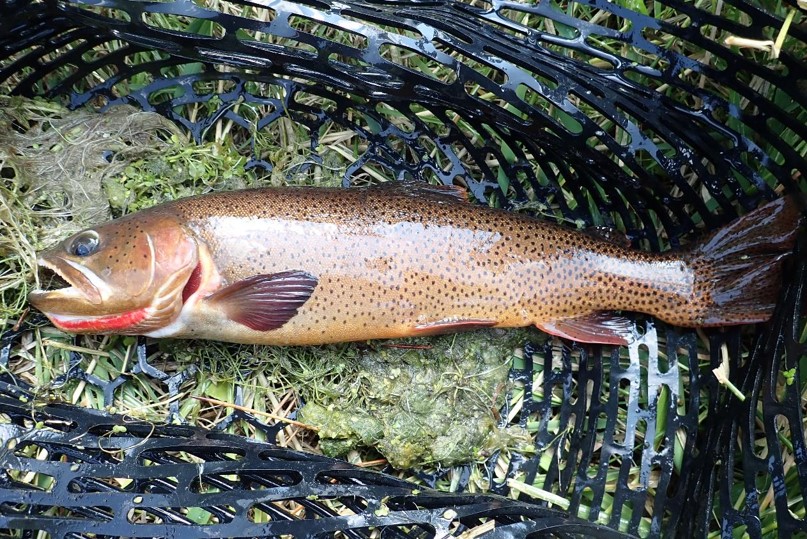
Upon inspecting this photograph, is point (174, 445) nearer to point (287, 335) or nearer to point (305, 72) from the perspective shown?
point (287, 335)

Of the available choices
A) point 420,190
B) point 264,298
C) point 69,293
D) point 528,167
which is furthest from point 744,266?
point 69,293

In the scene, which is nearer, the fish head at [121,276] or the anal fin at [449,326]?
the fish head at [121,276]

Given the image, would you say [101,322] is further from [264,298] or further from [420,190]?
[420,190]

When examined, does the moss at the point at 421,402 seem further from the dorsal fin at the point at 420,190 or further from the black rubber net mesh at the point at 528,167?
the dorsal fin at the point at 420,190

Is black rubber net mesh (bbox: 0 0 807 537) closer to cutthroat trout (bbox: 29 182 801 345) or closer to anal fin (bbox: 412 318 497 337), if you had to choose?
cutthroat trout (bbox: 29 182 801 345)

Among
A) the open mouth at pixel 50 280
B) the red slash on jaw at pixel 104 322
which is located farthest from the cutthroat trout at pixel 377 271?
the open mouth at pixel 50 280

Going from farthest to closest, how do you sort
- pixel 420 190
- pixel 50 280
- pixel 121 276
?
pixel 420 190 < pixel 50 280 < pixel 121 276

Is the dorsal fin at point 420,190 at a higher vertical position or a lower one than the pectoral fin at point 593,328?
higher

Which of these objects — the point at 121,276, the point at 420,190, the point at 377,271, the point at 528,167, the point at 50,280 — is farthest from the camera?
the point at 528,167
